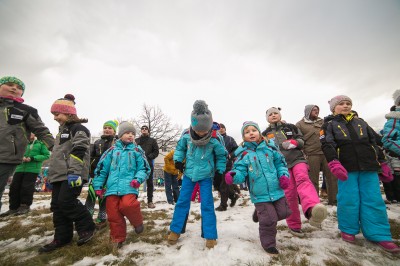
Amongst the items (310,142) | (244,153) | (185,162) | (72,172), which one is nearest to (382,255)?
(244,153)

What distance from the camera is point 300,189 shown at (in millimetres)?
3098

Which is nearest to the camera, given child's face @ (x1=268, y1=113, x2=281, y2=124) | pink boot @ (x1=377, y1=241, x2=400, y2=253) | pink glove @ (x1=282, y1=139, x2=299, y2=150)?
pink boot @ (x1=377, y1=241, x2=400, y2=253)

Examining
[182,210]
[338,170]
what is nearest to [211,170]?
[182,210]

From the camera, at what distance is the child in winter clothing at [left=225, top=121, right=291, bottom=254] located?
2.64 meters

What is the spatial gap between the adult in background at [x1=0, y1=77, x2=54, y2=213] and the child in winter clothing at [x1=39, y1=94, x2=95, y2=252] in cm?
37

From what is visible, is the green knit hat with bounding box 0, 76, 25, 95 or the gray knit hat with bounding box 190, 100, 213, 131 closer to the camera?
the gray knit hat with bounding box 190, 100, 213, 131

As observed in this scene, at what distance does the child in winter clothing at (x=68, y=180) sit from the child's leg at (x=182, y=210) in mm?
1275

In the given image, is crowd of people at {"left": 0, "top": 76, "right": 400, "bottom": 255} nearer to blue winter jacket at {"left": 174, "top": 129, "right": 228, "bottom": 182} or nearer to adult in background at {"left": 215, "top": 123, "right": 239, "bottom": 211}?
blue winter jacket at {"left": 174, "top": 129, "right": 228, "bottom": 182}

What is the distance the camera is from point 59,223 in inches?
121

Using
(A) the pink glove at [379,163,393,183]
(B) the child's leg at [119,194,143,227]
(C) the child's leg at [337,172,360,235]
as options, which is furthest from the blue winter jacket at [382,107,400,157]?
(B) the child's leg at [119,194,143,227]

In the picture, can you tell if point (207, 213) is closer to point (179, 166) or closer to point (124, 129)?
point (179, 166)

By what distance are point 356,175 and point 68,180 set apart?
13.5 feet

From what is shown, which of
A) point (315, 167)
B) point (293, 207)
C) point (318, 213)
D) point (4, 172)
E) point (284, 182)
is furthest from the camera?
point (315, 167)

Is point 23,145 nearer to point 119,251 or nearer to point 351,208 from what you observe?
point 119,251
